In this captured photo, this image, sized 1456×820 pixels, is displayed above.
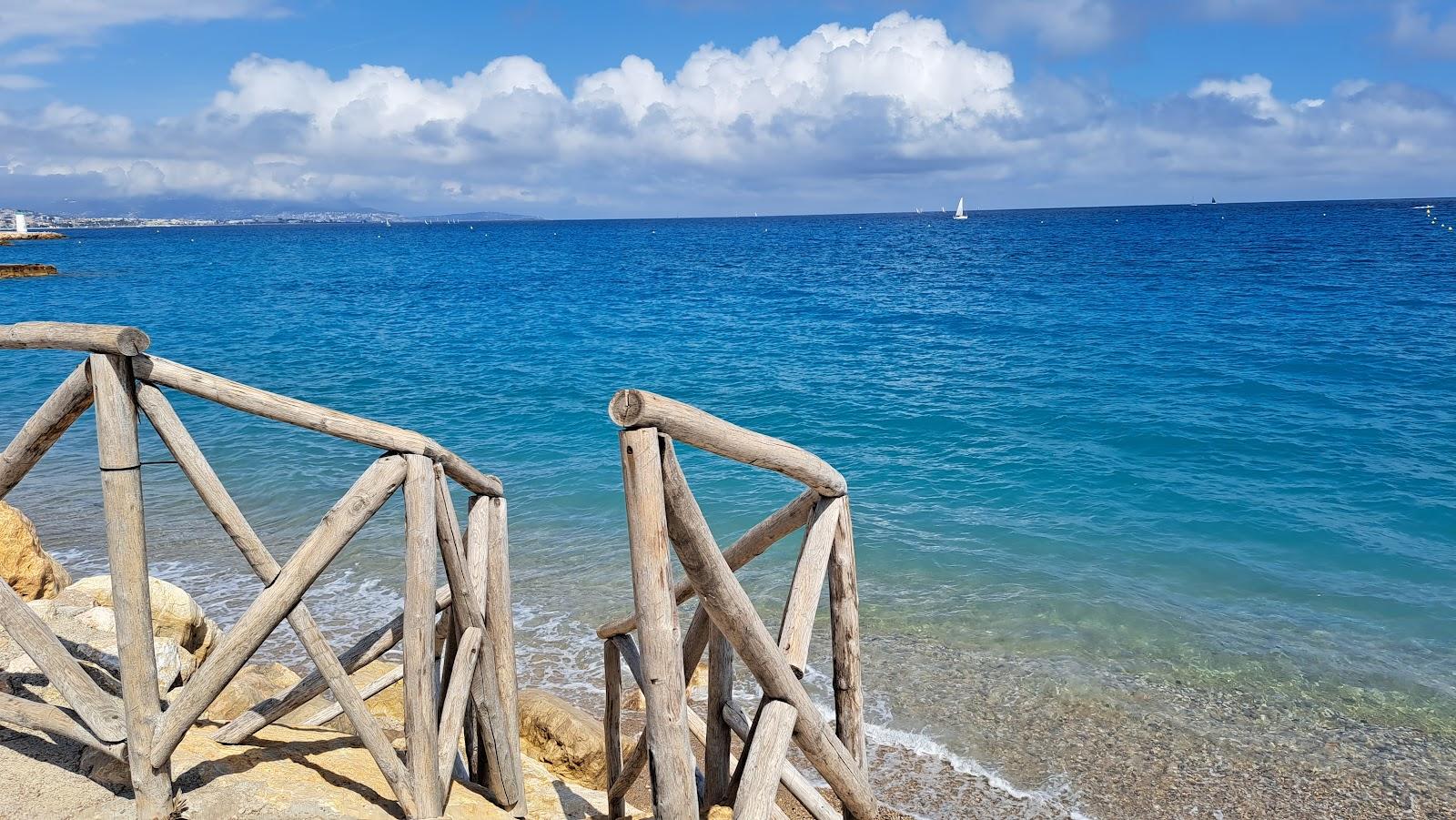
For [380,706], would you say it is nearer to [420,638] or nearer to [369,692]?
[369,692]

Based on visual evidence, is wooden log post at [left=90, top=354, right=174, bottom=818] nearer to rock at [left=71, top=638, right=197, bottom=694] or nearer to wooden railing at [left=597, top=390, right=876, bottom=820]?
rock at [left=71, top=638, right=197, bottom=694]

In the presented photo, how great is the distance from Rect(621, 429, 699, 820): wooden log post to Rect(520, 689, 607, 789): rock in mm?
3163

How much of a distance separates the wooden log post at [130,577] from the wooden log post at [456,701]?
3.43 feet

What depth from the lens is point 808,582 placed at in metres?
3.79

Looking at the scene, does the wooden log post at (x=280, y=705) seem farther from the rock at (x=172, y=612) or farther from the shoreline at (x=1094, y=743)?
the shoreline at (x=1094, y=743)

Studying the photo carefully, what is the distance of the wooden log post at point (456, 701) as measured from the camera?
14.2 feet

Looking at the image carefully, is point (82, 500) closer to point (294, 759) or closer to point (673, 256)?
point (294, 759)

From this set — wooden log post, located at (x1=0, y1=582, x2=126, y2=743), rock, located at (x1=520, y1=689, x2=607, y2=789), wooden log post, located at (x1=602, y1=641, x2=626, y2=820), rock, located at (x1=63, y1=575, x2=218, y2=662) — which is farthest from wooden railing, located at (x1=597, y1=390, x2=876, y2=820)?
rock, located at (x1=63, y1=575, x2=218, y2=662)

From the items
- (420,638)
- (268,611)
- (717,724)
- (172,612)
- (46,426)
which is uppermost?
(46,426)

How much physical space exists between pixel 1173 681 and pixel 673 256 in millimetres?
70625

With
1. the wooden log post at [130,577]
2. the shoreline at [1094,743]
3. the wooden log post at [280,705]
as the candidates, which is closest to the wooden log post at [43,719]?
the wooden log post at [130,577]

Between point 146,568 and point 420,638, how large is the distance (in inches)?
45.9

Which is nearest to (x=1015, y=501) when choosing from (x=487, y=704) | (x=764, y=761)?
(x=487, y=704)

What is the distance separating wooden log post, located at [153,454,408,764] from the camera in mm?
3834
